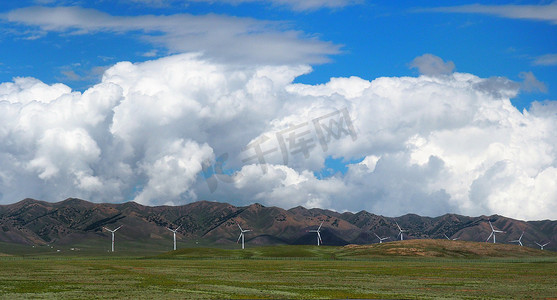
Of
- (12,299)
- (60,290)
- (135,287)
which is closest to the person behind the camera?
(12,299)

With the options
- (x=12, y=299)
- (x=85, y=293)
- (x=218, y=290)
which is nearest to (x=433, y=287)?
(x=218, y=290)

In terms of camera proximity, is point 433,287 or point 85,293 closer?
point 85,293

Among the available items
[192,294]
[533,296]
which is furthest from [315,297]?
[533,296]

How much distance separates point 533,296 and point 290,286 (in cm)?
3405

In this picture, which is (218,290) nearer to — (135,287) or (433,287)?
(135,287)

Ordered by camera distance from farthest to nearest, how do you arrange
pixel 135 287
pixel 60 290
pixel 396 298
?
1. pixel 135 287
2. pixel 60 290
3. pixel 396 298

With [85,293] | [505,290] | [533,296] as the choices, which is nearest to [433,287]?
[505,290]

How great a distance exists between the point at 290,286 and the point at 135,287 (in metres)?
22.9

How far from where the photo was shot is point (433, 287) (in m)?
95.7

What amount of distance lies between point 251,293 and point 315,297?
9281mm

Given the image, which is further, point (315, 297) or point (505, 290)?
point (505, 290)

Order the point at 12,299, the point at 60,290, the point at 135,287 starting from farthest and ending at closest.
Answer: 1. the point at 135,287
2. the point at 60,290
3. the point at 12,299

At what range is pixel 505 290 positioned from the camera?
297 ft

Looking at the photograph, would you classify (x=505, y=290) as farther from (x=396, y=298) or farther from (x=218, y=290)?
(x=218, y=290)
